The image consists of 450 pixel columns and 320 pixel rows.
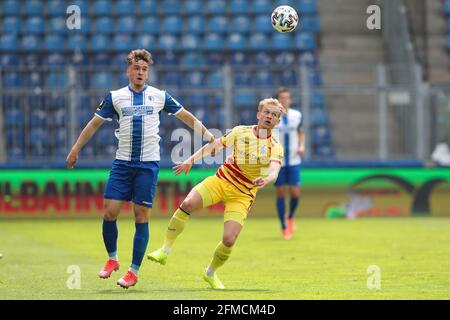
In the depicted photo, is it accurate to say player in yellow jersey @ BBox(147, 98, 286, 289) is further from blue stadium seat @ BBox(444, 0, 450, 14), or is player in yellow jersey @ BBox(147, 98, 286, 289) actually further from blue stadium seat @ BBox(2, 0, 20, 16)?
blue stadium seat @ BBox(444, 0, 450, 14)

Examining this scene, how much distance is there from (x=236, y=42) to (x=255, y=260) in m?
13.5

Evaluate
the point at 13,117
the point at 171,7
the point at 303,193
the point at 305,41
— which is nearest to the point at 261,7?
the point at 305,41

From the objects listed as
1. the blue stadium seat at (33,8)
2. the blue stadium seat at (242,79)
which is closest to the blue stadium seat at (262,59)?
the blue stadium seat at (242,79)

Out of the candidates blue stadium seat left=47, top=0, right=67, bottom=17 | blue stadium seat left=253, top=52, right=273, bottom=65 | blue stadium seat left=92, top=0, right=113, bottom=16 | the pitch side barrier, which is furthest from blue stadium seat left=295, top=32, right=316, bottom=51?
blue stadium seat left=47, top=0, right=67, bottom=17

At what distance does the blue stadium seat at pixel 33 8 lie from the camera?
28078 mm

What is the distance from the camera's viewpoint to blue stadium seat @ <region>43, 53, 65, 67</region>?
87.2 feet

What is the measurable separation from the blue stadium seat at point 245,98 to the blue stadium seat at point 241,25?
533cm

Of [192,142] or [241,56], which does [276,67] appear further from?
[241,56]

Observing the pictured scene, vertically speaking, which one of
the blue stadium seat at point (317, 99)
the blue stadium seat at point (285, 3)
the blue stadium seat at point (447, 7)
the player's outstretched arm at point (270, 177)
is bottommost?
the player's outstretched arm at point (270, 177)

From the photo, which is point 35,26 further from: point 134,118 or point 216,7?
point 134,118

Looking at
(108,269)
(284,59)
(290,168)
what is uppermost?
(284,59)

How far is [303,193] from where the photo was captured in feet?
76.6

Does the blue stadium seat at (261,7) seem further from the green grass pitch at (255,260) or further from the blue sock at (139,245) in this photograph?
the blue sock at (139,245)

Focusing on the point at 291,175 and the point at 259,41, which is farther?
the point at 259,41
